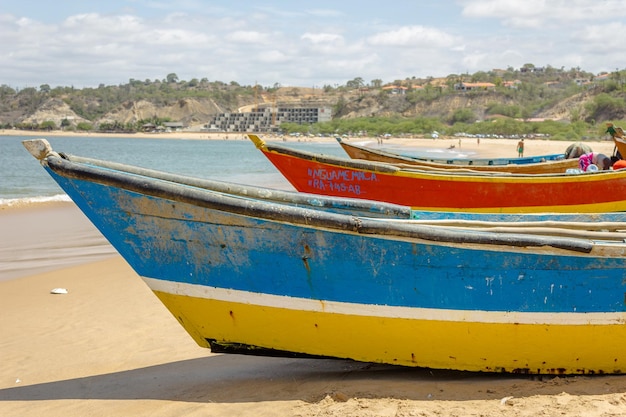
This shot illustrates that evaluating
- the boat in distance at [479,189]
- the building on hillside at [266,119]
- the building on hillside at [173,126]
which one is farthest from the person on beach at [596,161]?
the building on hillside at [173,126]

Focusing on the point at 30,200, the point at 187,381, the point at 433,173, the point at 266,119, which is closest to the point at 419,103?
the point at 266,119

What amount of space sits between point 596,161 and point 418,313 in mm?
7071

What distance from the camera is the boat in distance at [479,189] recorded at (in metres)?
8.61

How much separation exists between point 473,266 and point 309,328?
3.24ft

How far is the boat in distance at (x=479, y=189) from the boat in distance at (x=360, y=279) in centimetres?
480

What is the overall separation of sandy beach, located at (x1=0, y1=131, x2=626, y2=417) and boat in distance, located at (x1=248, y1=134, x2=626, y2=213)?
3.38 metres

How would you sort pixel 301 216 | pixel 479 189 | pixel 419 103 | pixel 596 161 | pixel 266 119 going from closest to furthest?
pixel 301 216
pixel 479 189
pixel 596 161
pixel 419 103
pixel 266 119

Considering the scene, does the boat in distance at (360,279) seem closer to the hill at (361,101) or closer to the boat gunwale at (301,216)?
the boat gunwale at (301,216)

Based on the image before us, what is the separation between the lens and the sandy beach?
3645 millimetres

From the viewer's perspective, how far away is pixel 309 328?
3.85m

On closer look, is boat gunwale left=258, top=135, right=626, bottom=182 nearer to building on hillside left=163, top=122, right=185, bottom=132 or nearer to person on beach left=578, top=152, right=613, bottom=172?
person on beach left=578, top=152, right=613, bottom=172

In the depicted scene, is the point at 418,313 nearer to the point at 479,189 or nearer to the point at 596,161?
the point at 479,189

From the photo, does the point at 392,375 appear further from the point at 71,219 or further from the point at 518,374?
the point at 71,219

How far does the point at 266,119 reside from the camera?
144500 mm
